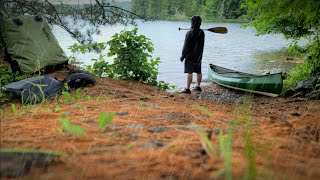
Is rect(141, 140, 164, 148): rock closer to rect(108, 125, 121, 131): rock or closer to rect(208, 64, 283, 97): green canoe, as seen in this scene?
rect(108, 125, 121, 131): rock

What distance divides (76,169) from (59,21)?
29.0ft

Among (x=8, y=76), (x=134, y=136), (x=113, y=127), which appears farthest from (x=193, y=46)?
(x=134, y=136)

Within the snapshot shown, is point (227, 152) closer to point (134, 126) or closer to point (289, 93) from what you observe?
point (134, 126)

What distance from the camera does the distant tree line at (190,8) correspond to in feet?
279

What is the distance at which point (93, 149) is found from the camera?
175cm

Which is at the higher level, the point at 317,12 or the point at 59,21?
the point at 317,12

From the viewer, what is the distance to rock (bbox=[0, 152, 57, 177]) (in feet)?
4.36

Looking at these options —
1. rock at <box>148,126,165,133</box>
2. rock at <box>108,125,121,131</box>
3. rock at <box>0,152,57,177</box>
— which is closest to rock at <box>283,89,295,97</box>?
rock at <box>148,126,165,133</box>

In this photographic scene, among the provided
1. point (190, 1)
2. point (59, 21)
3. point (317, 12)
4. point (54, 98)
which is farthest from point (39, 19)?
point (190, 1)

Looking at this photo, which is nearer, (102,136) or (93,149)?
(93,149)

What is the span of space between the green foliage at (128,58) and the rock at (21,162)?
24.7 ft

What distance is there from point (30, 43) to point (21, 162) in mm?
7089

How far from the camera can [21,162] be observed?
141cm

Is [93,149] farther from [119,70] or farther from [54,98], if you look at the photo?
[119,70]
